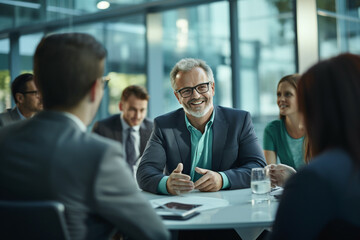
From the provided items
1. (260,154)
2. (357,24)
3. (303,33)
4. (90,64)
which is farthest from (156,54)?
(90,64)

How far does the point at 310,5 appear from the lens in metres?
4.47

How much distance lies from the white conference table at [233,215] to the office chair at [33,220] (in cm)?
54

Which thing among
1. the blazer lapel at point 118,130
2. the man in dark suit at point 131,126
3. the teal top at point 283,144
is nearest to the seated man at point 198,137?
the teal top at point 283,144

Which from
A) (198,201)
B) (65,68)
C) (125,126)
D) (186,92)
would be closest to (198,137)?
(186,92)

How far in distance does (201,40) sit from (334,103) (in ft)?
15.2

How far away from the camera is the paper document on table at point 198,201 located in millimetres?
1870

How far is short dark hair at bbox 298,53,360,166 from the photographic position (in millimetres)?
1177

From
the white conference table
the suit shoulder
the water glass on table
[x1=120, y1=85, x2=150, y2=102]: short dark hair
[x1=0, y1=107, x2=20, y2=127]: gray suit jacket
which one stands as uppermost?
[x1=120, y1=85, x2=150, y2=102]: short dark hair

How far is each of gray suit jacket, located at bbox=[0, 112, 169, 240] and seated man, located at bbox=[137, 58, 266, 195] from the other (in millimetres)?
1156

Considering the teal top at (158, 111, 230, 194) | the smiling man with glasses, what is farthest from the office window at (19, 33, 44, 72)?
the teal top at (158, 111, 230, 194)

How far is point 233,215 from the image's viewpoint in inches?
67.9

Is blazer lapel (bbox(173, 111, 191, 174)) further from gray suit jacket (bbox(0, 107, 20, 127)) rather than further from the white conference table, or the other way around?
gray suit jacket (bbox(0, 107, 20, 127))

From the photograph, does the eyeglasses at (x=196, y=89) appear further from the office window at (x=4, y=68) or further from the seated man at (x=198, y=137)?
the office window at (x=4, y=68)

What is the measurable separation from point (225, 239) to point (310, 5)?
3.04 meters
